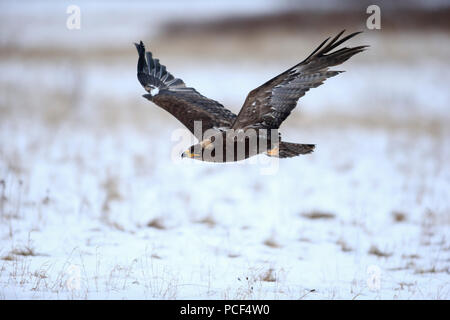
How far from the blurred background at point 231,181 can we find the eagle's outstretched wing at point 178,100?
1267mm

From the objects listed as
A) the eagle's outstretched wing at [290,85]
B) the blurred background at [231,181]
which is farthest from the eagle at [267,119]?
the blurred background at [231,181]

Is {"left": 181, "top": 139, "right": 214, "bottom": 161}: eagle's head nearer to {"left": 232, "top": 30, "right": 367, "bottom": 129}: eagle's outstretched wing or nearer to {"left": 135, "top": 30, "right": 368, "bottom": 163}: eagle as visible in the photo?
{"left": 135, "top": 30, "right": 368, "bottom": 163}: eagle

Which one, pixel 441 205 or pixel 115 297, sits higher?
pixel 441 205

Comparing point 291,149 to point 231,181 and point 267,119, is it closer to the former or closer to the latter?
point 267,119

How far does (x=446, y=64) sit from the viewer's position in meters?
15.1

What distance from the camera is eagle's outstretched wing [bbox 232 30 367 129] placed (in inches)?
179

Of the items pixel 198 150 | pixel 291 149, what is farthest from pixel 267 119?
pixel 198 150

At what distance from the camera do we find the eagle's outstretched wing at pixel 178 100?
566 centimetres

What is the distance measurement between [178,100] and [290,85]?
1.69 metres

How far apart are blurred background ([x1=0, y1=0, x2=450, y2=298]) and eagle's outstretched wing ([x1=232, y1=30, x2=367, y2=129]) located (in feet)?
4.61

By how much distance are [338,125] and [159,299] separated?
7665 millimetres

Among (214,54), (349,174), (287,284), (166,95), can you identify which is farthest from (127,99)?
(287,284)

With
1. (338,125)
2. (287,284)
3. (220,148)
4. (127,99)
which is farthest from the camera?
(127,99)
